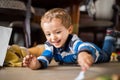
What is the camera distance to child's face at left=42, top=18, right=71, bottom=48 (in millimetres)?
964

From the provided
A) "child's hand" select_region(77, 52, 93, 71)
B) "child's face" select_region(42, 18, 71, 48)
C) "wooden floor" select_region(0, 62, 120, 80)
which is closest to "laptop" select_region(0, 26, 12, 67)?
"wooden floor" select_region(0, 62, 120, 80)

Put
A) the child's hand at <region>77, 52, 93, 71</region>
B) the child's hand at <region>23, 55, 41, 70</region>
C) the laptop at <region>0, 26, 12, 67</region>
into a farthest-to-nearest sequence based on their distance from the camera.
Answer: the laptop at <region>0, 26, 12, 67</region> < the child's hand at <region>23, 55, 41, 70</region> < the child's hand at <region>77, 52, 93, 71</region>

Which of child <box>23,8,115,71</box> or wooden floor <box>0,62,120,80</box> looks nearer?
wooden floor <box>0,62,120,80</box>

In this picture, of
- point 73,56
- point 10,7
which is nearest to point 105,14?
point 10,7

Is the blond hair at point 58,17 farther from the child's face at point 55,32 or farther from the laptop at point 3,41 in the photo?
the laptop at point 3,41

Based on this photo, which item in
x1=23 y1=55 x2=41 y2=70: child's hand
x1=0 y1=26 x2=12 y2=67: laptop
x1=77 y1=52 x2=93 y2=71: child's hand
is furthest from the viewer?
x1=0 y1=26 x2=12 y2=67: laptop

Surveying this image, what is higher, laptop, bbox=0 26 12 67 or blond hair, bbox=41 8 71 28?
blond hair, bbox=41 8 71 28

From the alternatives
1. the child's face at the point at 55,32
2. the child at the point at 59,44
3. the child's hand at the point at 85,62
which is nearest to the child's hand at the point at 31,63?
the child at the point at 59,44

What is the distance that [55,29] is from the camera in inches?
37.9

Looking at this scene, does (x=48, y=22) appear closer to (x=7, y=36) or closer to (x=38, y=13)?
(x=7, y=36)

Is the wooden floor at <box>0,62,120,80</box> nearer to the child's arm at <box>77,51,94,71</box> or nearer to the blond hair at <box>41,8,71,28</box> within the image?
the child's arm at <box>77,51,94,71</box>

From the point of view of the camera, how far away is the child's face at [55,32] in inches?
38.0

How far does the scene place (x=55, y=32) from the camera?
968mm

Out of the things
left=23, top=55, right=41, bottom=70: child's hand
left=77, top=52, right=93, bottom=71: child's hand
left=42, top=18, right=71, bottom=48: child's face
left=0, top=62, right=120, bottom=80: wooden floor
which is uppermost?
left=42, top=18, right=71, bottom=48: child's face
